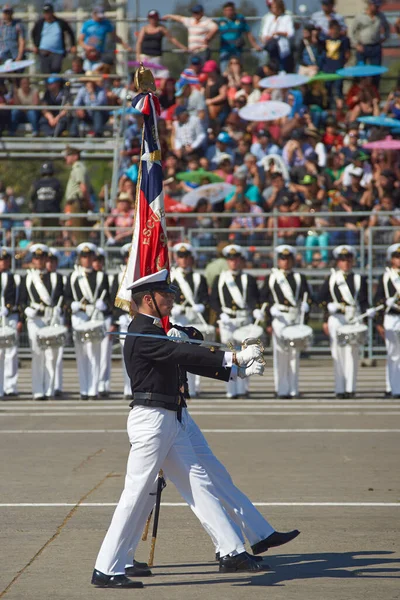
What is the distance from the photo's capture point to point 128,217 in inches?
823

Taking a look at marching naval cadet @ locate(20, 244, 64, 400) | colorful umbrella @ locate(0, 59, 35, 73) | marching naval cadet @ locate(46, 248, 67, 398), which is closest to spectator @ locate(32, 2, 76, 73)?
colorful umbrella @ locate(0, 59, 35, 73)

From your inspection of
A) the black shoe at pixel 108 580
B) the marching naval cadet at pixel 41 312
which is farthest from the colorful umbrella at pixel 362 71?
the black shoe at pixel 108 580

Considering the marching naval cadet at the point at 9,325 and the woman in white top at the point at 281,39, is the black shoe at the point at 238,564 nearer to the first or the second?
the marching naval cadet at the point at 9,325

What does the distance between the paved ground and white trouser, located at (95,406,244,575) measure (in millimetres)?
245

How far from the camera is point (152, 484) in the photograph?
7.14 metres

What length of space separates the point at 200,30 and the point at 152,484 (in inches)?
744

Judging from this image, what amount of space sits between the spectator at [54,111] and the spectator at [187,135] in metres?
2.77

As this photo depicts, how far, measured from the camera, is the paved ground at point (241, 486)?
7125 millimetres

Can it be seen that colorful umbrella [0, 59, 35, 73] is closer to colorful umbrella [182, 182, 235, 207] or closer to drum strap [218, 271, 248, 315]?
colorful umbrella [182, 182, 235, 207]

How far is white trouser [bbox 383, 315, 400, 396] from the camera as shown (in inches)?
658

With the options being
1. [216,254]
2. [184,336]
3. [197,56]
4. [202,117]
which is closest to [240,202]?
[216,254]

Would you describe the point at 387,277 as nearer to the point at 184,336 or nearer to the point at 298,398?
the point at 298,398

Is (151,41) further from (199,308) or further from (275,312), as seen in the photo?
(275,312)

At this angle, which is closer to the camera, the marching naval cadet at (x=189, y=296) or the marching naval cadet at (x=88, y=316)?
the marching naval cadet at (x=88, y=316)
